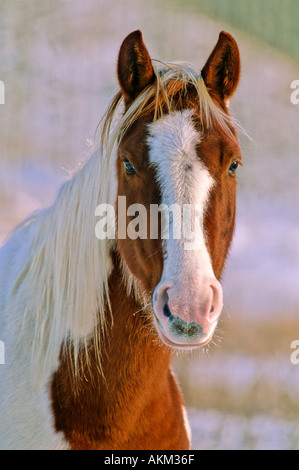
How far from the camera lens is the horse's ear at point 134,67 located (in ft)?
4.96

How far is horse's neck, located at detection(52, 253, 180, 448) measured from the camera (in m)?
1.50

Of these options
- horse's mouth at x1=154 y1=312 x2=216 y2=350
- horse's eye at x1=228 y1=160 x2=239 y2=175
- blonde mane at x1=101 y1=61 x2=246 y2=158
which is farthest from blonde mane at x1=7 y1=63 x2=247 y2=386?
horse's mouth at x1=154 y1=312 x2=216 y2=350

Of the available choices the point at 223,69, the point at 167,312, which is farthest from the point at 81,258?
the point at 223,69

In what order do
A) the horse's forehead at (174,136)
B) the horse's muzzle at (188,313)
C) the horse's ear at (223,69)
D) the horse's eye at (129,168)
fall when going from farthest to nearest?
the horse's ear at (223,69), the horse's eye at (129,168), the horse's forehead at (174,136), the horse's muzzle at (188,313)

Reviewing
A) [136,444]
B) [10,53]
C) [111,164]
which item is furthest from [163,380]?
[10,53]

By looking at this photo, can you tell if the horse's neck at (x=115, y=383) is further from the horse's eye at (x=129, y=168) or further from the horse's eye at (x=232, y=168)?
the horse's eye at (x=232, y=168)

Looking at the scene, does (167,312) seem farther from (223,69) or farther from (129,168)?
(223,69)

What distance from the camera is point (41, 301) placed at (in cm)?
161

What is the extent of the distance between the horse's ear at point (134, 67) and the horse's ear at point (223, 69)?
0.20m

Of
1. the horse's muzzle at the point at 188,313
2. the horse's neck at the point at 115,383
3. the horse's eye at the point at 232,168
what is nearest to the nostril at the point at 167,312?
the horse's muzzle at the point at 188,313

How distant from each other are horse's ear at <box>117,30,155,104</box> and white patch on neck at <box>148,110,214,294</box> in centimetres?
21

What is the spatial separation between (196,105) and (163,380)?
3.19 ft

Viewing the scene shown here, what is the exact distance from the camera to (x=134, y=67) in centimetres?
156
